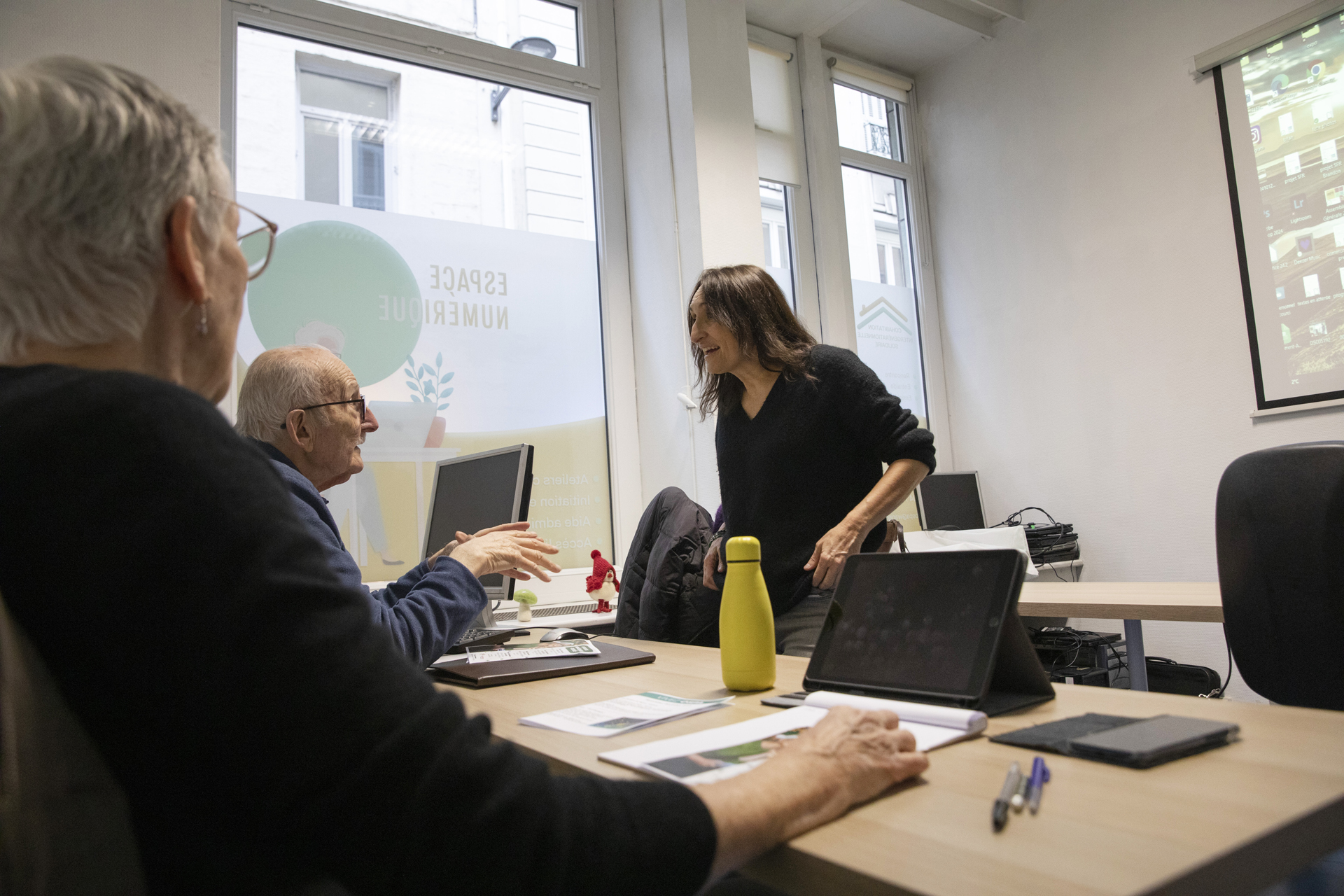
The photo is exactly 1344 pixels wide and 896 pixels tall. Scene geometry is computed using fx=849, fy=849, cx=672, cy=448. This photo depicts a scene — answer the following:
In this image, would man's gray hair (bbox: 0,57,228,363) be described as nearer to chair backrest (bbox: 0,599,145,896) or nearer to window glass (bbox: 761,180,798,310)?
chair backrest (bbox: 0,599,145,896)

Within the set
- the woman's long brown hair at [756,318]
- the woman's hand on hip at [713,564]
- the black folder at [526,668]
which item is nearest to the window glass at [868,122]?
the woman's long brown hair at [756,318]

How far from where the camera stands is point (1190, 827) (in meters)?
0.58

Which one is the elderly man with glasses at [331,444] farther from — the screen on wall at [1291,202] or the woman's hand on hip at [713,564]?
the screen on wall at [1291,202]

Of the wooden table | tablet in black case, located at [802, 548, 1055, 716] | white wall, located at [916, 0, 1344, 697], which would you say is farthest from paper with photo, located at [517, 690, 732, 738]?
white wall, located at [916, 0, 1344, 697]

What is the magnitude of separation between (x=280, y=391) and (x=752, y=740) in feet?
3.89

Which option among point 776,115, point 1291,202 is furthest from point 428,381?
point 1291,202

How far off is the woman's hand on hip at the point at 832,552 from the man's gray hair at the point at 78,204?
1184 mm

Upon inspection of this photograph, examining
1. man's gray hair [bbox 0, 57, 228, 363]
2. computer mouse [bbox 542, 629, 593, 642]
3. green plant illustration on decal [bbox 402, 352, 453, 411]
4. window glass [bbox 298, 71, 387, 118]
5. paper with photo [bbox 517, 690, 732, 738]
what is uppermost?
window glass [bbox 298, 71, 387, 118]

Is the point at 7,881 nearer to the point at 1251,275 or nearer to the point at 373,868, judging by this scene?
the point at 373,868

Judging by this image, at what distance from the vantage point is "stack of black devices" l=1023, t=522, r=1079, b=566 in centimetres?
386

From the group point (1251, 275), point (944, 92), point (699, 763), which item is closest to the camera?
point (699, 763)

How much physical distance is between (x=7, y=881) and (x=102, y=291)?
0.38 meters

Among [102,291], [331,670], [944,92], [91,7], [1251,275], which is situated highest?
[944,92]

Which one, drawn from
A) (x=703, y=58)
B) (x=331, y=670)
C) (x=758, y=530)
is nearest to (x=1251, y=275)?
(x=703, y=58)
